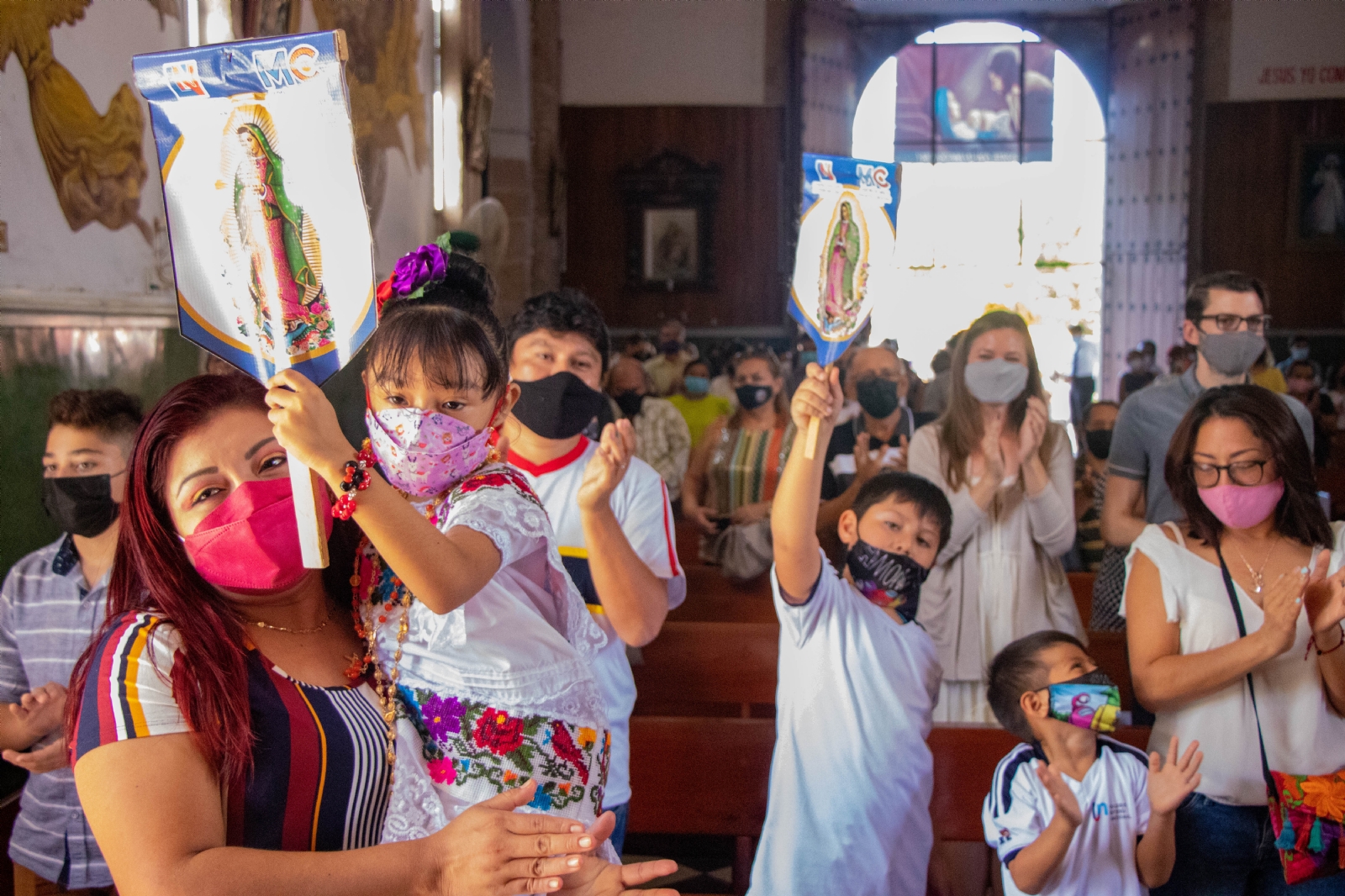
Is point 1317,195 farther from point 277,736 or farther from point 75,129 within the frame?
point 277,736

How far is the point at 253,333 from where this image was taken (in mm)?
1369

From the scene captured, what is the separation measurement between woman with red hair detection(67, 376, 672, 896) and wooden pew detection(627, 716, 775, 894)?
1.58 meters

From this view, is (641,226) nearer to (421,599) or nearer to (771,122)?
(771,122)

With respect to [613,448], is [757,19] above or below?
above

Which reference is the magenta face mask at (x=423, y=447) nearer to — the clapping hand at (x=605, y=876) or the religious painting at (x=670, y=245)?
the clapping hand at (x=605, y=876)

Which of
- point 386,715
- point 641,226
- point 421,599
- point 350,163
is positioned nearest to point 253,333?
point 350,163

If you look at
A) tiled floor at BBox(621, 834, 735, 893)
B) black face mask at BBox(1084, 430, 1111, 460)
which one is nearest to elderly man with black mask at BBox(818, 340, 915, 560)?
tiled floor at BBox(621, 834, 735, 893)

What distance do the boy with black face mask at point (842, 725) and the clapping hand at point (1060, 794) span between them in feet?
0.89

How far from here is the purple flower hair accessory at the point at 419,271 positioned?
5.60 feet

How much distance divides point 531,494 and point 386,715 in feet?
1.25

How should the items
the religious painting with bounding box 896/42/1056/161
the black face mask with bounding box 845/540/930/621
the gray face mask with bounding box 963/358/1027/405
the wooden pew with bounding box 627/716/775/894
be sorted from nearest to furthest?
the black face mask with bounding box 845/540/930/621 < the wooden pew with bounding box 627/716/775/894 < the gray face mask with bounding box 963/358/1027/405 < the religious painting with bounding box 896/42/1056/161

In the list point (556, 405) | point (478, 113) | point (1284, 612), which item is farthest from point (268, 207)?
point (478, 113)

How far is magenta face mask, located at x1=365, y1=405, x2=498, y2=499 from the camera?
62.1 inches

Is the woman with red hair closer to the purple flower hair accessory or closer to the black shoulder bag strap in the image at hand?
the purple flower hair accessory
